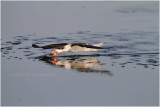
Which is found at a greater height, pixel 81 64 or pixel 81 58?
pixel 81 58

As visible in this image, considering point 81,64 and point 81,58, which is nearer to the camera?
point 81,64

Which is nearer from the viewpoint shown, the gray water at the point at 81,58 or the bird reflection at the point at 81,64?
the gray water at the point at 81,58

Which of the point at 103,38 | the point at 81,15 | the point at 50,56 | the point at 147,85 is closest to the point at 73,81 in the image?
the point at 147,85

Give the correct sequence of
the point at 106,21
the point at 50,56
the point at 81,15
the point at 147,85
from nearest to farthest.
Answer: the point at 147,85 → the point at 50,56 → the point at 106,21 → the point at 81,15

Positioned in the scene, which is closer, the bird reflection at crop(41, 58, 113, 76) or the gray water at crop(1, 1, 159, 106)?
the gray water at crop(1, 1, 159, 106)

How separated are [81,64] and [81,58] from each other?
899mm

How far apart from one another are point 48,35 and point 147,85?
24.8ft

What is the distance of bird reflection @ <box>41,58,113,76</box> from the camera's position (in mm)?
10169

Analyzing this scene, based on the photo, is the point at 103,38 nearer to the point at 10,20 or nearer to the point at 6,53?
the point at 6,53

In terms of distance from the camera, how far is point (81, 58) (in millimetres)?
11750

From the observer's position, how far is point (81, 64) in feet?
35.7

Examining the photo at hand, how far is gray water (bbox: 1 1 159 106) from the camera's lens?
26.3 ft

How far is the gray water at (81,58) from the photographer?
801cm

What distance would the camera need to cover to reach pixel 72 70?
33.2 ft
